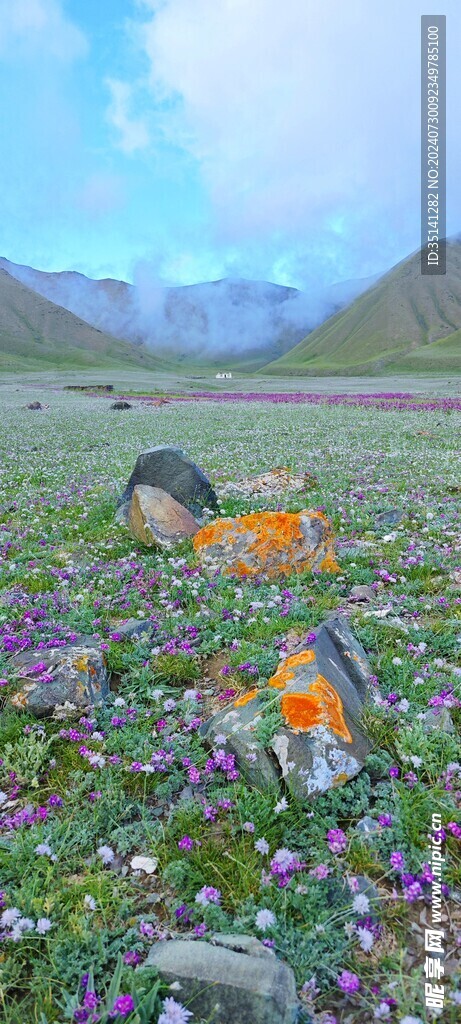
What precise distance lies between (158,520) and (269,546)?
101 inches

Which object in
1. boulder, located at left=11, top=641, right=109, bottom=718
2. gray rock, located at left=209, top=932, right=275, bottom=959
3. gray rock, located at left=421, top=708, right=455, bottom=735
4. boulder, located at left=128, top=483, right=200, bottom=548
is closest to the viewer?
gray rock, located at left=209, top=932, right=275, bottom=959

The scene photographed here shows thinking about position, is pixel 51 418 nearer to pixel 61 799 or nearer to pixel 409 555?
pixel 409 555

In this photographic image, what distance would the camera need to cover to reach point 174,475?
11.5 m

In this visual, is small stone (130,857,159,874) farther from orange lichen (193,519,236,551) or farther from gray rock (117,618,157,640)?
orange lichen (193,519,236,551)

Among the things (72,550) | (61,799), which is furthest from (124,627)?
(72,550)

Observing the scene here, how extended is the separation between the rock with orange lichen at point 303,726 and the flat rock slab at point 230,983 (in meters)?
1.23

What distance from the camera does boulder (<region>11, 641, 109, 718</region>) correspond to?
4.78m

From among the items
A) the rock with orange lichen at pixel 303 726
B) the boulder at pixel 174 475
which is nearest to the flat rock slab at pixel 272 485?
the boulder at pixel 174 475

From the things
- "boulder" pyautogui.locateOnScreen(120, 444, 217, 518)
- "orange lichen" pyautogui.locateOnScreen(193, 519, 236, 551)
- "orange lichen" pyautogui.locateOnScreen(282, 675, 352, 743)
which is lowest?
"orange lichen" pyautogui.locateOnScreen(282, 675, 352, 743)

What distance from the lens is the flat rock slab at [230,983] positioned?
245cm

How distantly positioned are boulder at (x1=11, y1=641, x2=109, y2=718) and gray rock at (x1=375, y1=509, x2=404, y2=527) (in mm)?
6972

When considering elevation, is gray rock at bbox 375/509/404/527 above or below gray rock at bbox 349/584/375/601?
above

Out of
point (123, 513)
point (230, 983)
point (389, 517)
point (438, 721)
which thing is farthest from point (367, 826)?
point (123, 513)

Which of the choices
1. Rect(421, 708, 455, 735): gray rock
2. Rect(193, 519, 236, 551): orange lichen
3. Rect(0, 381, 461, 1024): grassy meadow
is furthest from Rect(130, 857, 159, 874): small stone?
Rect(193, 519, 236, 551): orange lichen
